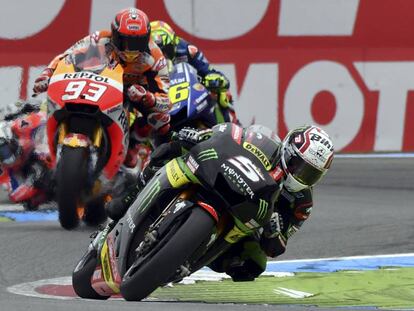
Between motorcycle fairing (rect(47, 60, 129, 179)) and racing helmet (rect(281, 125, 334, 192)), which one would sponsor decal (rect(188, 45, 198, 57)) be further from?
racing helmet (rect(281, 125, 334, 192))

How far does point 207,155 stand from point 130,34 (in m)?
3.37

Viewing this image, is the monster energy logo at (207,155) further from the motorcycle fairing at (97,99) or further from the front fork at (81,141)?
the motorcycle fairing at (97,99)

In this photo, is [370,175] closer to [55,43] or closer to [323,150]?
[55,43]

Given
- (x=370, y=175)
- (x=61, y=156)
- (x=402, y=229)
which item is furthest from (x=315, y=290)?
(x=370, y=175)

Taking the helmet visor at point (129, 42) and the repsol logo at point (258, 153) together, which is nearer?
the repsol logo at point (258, 153)

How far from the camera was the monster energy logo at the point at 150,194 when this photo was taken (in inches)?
242

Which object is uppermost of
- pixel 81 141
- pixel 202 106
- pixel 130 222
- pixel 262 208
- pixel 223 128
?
pixel 223 128

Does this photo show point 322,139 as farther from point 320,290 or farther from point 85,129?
point 85,129

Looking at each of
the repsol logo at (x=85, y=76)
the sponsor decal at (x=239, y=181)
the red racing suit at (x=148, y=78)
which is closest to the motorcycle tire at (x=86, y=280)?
the sponsor decal at (x=239, y=181)

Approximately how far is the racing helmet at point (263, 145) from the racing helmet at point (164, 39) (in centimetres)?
469

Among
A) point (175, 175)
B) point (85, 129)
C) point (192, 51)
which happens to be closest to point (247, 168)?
point (175, 175)

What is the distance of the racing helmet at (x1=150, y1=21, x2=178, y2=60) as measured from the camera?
1088cm

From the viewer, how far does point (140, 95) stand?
9211 millimetres

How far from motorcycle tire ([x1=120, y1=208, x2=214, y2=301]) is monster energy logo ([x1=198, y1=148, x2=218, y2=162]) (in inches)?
11.7
